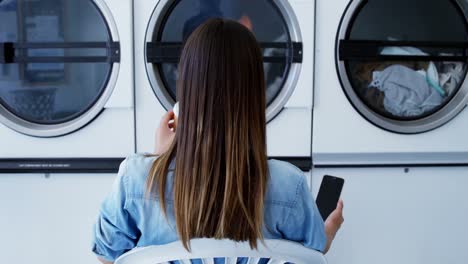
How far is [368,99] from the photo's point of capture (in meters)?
2.03

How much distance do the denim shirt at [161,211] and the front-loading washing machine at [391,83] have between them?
1.05 metres

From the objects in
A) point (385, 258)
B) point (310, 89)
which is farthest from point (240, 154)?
point (385, 258)

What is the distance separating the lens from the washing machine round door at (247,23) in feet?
6.25

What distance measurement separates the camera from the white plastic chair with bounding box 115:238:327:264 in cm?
79

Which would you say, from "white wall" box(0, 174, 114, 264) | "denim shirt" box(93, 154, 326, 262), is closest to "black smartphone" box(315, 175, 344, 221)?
"denim shirt" box(93, 154, 326, 262)

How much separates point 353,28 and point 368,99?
0.97 feet

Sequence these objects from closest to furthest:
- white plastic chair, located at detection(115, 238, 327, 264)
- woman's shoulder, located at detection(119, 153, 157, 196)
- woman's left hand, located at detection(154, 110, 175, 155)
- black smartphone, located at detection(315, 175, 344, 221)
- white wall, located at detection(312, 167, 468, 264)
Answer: white plastic chair, located at detection(115, 238, 327, 264), woman's shoulder, located at detection(119, 153, 157, 196), woman's left hand, located at detection(154, 110, 175, 155), black smartphone, located at detection(315, 175, 344, 221), white wall, located at detection(312, 167, 468, 264)

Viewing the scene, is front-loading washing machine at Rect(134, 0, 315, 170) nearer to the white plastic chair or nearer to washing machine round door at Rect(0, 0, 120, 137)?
washing machine round door at Rect(0, 0, 120, 137)

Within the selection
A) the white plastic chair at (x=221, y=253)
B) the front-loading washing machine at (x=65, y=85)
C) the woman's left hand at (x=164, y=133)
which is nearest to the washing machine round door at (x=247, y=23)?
the front-loading washing machine at (x=65, y=85)

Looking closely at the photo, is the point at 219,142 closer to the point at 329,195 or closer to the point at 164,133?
the point at 164,133

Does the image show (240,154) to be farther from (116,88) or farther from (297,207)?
(116,88)

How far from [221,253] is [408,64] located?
1.53 m

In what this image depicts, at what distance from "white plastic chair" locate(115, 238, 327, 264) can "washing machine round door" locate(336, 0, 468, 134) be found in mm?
1233

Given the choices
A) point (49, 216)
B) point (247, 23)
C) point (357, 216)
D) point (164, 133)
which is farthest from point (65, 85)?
point (357, 216)
